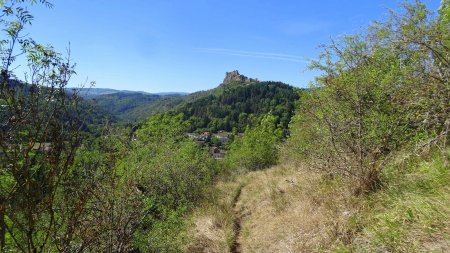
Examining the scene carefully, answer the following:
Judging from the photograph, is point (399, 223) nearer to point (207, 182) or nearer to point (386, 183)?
point (386, 183)

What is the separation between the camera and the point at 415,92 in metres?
5.54

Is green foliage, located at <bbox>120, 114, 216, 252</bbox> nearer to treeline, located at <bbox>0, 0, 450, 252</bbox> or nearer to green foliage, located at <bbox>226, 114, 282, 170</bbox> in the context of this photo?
treeline, located at <bbox>0, 0, 450, 252</bbox>

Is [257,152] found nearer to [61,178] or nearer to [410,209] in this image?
[410,209]

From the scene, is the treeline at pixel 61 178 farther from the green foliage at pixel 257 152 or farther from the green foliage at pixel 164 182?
the green foliage at pixel 257 152

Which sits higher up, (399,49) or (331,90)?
(399,49)

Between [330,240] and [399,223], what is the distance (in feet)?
3.92

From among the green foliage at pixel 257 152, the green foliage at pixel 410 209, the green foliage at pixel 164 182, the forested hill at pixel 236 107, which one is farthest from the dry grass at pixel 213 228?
the forested hill at pixel 236 107

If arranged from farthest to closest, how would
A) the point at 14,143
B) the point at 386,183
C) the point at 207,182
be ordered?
the point at 207,182, the point at 386,183, the point at 14,143

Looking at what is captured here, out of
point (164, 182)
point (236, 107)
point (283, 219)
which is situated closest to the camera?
point (283, 219)

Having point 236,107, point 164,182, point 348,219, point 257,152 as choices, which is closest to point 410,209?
point 348,219

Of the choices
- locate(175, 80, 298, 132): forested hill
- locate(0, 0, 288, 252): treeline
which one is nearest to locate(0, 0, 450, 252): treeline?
locate(0, 0, 288, 252): treeline

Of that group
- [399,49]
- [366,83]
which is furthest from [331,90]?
[399,49]

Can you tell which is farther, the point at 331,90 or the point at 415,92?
the point at 331,90

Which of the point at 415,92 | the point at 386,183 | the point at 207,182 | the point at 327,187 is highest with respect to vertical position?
the point at 415,92
